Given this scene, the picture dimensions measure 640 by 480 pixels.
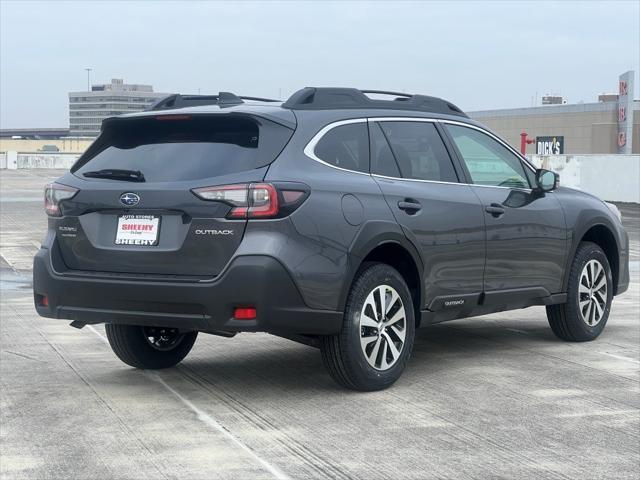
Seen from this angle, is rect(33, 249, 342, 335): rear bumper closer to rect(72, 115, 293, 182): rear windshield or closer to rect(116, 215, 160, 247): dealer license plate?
rect(116, 215, 160, 247): dealer license plate

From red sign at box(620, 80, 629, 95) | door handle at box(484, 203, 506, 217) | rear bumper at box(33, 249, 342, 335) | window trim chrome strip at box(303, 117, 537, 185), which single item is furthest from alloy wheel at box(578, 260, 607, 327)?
red sign at box(620, 80, 629, 95)

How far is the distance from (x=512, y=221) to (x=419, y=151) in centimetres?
94

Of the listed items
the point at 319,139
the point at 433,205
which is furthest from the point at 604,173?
the point at 319,139

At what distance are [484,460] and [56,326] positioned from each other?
18.0 ft

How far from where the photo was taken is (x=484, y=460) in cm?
551

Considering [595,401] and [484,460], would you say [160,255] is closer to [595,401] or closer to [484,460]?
[484,460]

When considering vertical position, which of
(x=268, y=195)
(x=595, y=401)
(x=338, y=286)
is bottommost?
(x=595, y=401)

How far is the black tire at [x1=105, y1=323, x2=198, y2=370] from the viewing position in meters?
7.68

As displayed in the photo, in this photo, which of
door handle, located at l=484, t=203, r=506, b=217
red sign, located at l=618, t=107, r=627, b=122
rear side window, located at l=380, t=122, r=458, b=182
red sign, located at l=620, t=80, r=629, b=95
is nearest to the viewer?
rear side window, located at l=380, t=122, r=458, b=182

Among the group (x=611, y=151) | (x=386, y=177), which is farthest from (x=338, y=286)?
(x=611, y=151)

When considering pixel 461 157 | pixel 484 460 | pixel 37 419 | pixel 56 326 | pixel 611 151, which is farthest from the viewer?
pixel 611 151

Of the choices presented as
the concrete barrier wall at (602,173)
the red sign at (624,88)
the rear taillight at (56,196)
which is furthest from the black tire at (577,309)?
the red sign at (624,88)

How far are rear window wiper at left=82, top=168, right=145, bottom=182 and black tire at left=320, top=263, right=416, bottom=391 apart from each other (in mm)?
1399

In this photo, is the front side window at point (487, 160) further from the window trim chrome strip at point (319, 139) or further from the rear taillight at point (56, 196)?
the rear taillight at point (56, 196)
